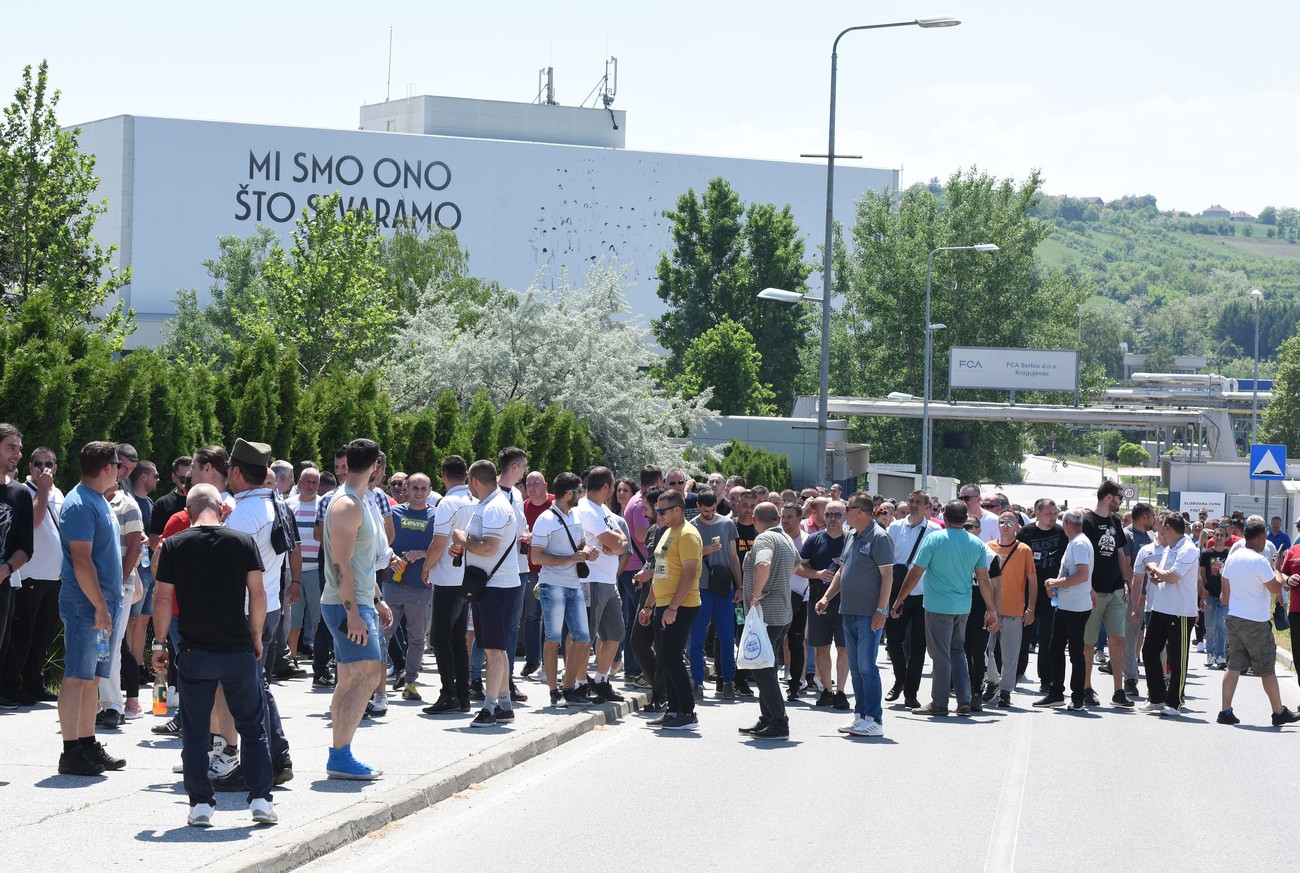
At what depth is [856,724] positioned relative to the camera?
475 inches

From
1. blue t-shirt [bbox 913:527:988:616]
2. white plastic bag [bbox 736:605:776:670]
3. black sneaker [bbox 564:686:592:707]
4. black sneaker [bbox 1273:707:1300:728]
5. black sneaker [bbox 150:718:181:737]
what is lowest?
black sneaker [bbox 1273:707:1300:728]

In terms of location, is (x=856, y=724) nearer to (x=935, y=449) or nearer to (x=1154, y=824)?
(x=1154, y=824)

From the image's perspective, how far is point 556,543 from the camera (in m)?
12.2

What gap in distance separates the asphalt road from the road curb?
0.09 meters

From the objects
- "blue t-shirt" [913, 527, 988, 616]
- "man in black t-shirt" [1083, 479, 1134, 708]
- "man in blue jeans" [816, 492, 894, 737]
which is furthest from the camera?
"man in black t-shirt" [1083, 479, 1134, 708]

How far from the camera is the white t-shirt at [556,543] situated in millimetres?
12148

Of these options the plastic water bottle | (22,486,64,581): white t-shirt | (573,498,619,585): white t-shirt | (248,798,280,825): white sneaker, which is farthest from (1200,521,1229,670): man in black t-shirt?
(248,798,280,825): white sneaker

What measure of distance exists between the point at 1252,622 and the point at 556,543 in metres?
6.69

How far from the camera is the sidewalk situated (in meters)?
6.93

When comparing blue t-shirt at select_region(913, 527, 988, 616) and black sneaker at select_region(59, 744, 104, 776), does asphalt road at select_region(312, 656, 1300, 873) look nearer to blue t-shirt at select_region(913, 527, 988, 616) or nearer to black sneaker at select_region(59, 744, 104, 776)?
blue t-shirt at select_region(913, 527, 988, 616)

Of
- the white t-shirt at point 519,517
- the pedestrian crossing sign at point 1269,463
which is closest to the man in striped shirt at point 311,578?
the white t-shirt at point 519,517

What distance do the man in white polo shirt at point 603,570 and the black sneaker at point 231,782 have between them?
4.42 metres

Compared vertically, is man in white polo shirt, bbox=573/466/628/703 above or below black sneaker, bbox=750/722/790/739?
above

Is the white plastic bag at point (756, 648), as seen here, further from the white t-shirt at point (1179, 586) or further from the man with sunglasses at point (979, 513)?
the man with sunglasses at point (979, 513)
